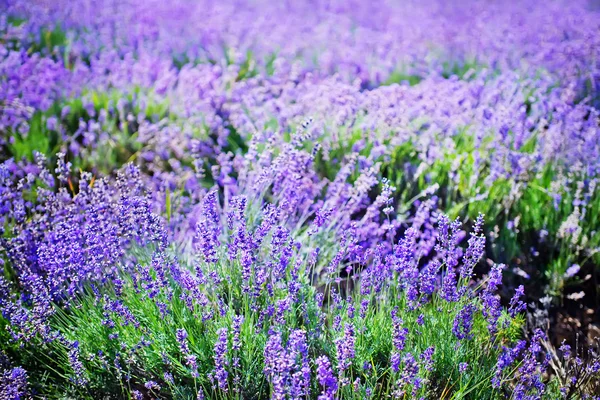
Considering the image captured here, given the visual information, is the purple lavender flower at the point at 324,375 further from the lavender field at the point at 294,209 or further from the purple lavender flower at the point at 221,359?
the purple lavender flower at the point at 221,359

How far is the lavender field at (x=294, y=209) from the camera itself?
2068 millimetres

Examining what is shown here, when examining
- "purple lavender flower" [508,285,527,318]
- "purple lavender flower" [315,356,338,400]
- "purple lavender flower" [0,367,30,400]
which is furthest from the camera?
"purple lavender flower" [508,285,527,318]

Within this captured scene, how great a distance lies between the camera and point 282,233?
6.93 ft

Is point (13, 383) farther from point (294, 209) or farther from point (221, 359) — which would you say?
point (294, 209)

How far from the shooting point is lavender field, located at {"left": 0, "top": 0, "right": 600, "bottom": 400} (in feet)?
6.79

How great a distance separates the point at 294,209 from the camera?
2.81 metres

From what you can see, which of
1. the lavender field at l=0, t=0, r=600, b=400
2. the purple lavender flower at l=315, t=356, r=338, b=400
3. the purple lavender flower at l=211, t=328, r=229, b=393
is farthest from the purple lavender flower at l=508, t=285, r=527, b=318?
the purple lavender flower at l=211, t=328, r=229, b=393

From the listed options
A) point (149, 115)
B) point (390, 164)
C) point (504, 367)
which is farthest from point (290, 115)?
point (504, 367)

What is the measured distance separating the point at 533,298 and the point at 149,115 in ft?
9.59

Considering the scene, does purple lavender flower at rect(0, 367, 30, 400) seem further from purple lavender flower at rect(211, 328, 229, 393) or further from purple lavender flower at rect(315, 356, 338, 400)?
purple lavender flower at rect(315, 356, 338, 400)

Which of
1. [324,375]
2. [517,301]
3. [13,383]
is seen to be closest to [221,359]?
[324,375]

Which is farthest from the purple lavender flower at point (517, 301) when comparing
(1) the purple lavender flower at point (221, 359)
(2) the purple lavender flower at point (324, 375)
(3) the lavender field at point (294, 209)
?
(1) the purple lavender flower at point (221, 359)

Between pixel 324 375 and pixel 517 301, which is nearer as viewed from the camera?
pixel 324 375

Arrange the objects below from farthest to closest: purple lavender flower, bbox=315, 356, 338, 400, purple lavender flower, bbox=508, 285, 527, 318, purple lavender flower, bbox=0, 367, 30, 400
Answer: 1. purple lavender flower, bbox=508, 285, 527, 318
2. purple lavender flower, bbox=0, 367, 30, 400
3. purple lavender flower, bbox=315, 356, 338, 400
